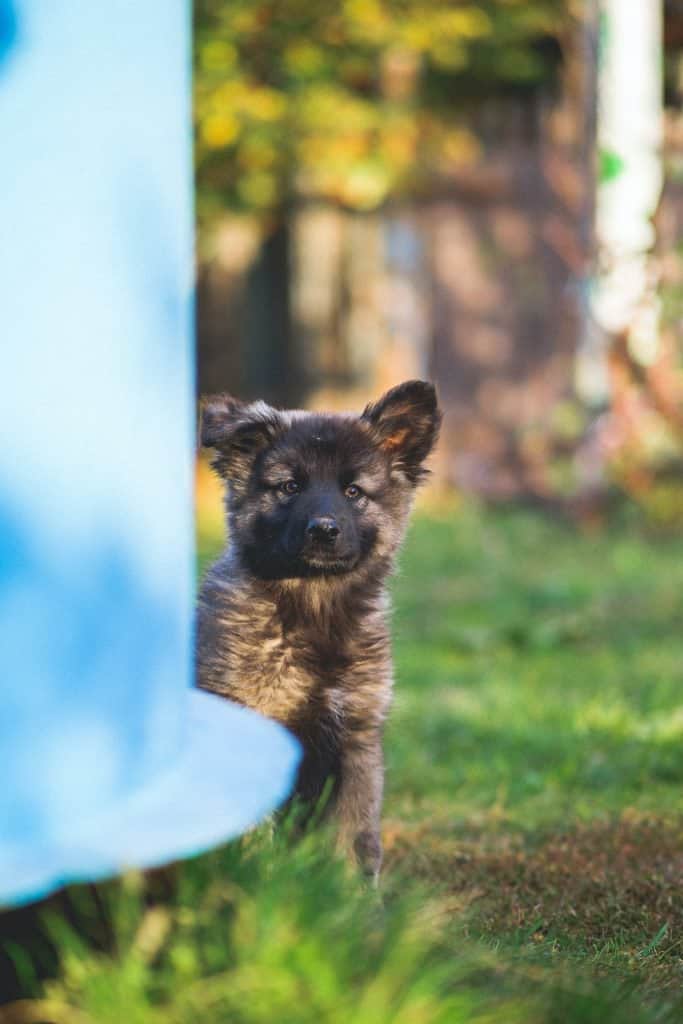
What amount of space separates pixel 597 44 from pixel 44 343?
9441 millimetres

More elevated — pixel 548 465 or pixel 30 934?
pixel 30 934

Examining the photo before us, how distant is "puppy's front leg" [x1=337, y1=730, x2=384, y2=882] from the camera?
3645 mm

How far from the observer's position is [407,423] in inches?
156

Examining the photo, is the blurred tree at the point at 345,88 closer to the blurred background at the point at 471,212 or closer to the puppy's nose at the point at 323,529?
the blurred background at the point at 471,212

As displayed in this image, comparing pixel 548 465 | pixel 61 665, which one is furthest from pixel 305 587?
pixel 548 465

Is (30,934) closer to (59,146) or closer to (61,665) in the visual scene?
(61,665)

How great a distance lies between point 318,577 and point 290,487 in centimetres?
25

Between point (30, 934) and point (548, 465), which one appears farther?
point (548, 465)

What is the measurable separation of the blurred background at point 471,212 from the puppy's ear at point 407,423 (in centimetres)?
572

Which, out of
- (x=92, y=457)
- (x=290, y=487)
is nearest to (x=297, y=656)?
(x=290, y=487)

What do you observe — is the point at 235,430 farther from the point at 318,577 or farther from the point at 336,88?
the point at 336,88

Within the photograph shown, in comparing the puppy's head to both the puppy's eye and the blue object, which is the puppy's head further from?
the blue object

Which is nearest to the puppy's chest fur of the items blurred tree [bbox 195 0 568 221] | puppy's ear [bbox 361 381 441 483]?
puppy's ear [bbox 361 381 441 483]

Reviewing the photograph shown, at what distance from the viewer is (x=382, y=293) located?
13070 mm
